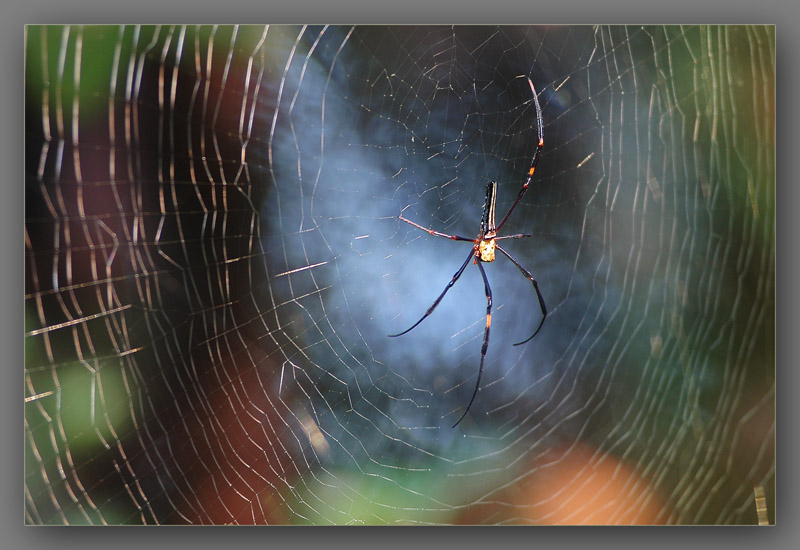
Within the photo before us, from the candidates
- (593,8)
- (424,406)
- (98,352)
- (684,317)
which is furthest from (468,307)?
(98,352)

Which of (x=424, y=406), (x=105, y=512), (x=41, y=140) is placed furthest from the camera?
(x=424, y=406)

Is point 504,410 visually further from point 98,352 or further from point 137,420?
point 98,352

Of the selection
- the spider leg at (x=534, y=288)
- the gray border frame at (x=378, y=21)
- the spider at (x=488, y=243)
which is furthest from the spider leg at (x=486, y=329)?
the gray border frame at (x=378, y=21)

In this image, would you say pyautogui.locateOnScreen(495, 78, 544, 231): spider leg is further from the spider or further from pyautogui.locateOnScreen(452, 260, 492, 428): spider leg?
pyautogui.locateOnScreen(452, 260, 492, 428): spider leg

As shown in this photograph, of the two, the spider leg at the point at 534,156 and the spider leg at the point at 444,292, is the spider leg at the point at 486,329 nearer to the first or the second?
the spider leg at the point at 444,292

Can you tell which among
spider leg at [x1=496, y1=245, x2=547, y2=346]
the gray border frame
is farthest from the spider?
the gray border frame

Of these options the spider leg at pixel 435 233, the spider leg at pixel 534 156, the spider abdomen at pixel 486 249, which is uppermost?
the spider leg at pixel 534 156

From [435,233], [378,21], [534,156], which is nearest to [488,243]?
[435,233]
